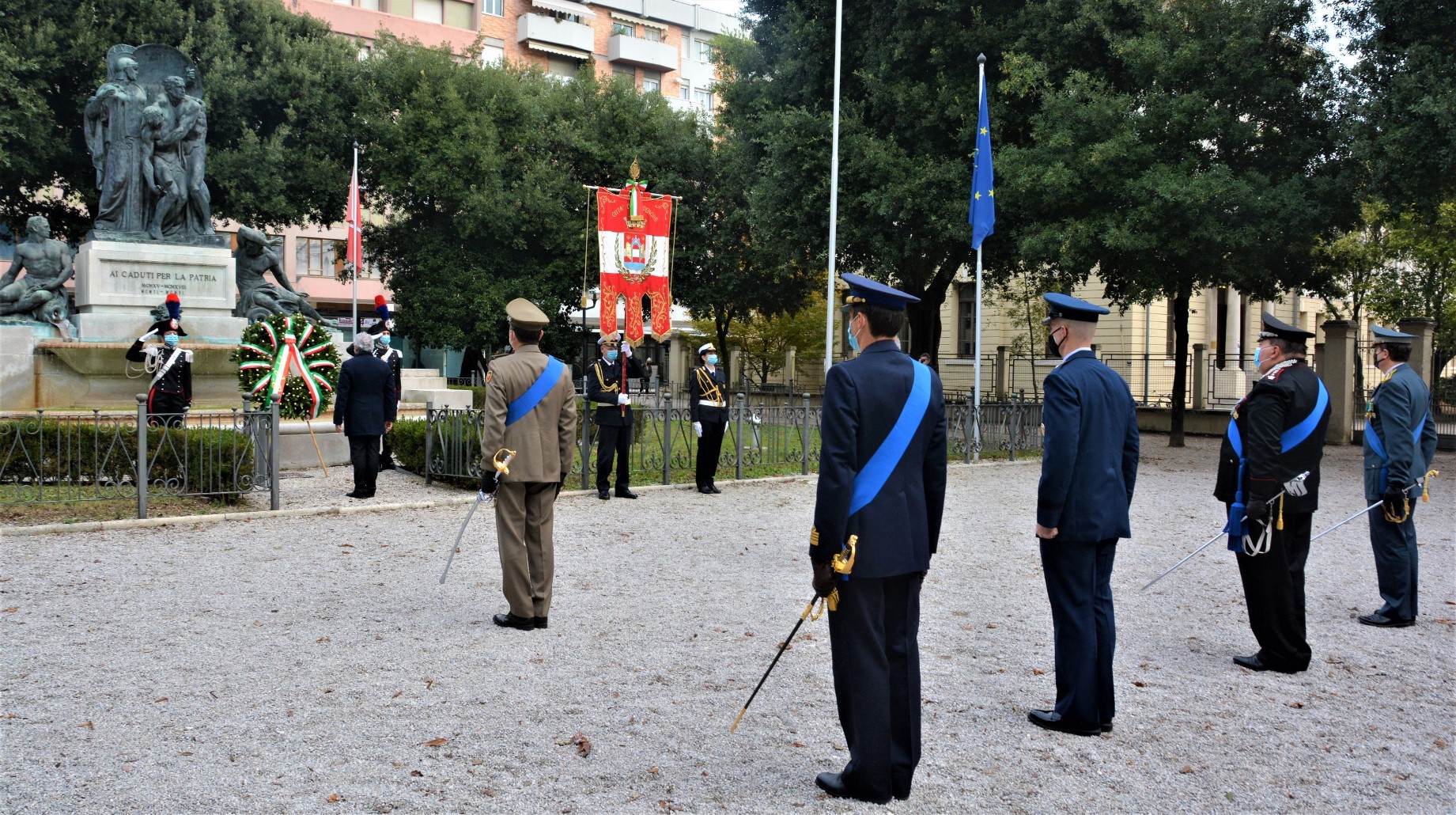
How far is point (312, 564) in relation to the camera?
8.80m

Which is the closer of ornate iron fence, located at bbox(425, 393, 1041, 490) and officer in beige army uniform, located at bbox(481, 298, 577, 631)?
officer in beige army uniform, located at bbox(481, 298, 577, 631)

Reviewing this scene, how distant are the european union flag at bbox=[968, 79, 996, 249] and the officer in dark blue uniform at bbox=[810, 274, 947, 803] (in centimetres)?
1514

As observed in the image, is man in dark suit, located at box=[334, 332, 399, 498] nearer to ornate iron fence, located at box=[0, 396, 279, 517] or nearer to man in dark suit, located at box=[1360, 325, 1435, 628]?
ornate iron fence, located at box=[0, 396, 279, 517]

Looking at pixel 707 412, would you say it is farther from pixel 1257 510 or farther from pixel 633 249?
pixel 1257 510

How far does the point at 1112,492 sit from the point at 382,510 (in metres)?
8.89

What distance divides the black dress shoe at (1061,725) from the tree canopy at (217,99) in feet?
92.6

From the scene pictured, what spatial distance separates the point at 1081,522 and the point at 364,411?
9.49m

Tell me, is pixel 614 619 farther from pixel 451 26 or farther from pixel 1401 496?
pixel 451 26

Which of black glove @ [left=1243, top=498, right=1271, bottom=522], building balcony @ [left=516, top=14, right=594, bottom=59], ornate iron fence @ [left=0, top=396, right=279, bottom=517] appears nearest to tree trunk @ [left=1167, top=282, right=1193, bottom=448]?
black glove @ [left=1243, top=498, right=1271, bottom=522]

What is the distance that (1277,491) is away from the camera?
585cm

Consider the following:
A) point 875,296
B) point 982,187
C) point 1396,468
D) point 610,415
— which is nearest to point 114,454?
point 610,415

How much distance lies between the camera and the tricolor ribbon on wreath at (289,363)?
1413cm

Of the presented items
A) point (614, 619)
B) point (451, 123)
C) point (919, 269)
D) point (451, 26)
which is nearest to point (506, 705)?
point (614, 619)

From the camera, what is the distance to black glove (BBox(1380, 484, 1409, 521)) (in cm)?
696
